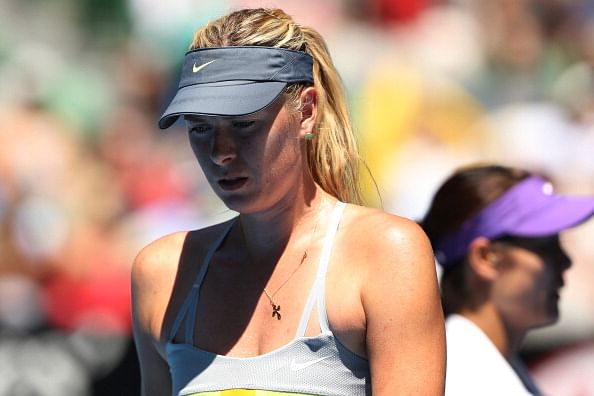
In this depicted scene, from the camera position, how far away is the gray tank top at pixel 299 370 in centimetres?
177

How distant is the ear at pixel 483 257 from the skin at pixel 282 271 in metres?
0.84

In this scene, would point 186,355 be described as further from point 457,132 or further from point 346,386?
point 457,132

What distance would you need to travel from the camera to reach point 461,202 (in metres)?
2.74

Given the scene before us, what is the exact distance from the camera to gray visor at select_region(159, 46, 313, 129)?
182 centimetres

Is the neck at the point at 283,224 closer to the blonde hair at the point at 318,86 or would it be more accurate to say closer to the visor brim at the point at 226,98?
the blonde hair at the point at 318,86

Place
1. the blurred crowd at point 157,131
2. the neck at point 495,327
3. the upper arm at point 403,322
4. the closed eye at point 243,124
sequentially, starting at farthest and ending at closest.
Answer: the blurred crowd at point 157,131 → the neck at point 495,327 → the closed eye at point 243,124 → the upper arm at point 403,322

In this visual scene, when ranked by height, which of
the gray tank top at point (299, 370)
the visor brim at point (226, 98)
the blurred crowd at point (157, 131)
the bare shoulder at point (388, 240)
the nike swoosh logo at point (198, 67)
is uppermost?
the nike swoosh logo at point (198, 67)

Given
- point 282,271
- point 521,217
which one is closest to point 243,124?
point 282,271

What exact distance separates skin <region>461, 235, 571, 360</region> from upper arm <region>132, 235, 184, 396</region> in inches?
36.6

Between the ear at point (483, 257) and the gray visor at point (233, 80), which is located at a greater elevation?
the gray visor at point (233, 80)

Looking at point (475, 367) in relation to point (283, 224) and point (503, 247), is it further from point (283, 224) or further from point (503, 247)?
point (283, 224)

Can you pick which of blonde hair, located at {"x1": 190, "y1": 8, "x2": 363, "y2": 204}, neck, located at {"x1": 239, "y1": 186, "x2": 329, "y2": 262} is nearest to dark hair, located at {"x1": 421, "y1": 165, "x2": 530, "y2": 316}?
blonde hair, located at {"x1": 190, "y1": 8, "x2": 363, "y2": 204}

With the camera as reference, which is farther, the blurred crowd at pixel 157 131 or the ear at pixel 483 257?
the blurred crowd at pixel 157 131

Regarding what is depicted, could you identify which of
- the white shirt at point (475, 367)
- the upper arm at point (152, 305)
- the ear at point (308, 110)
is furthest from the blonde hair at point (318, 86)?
the white shirt at point (475, 367)
